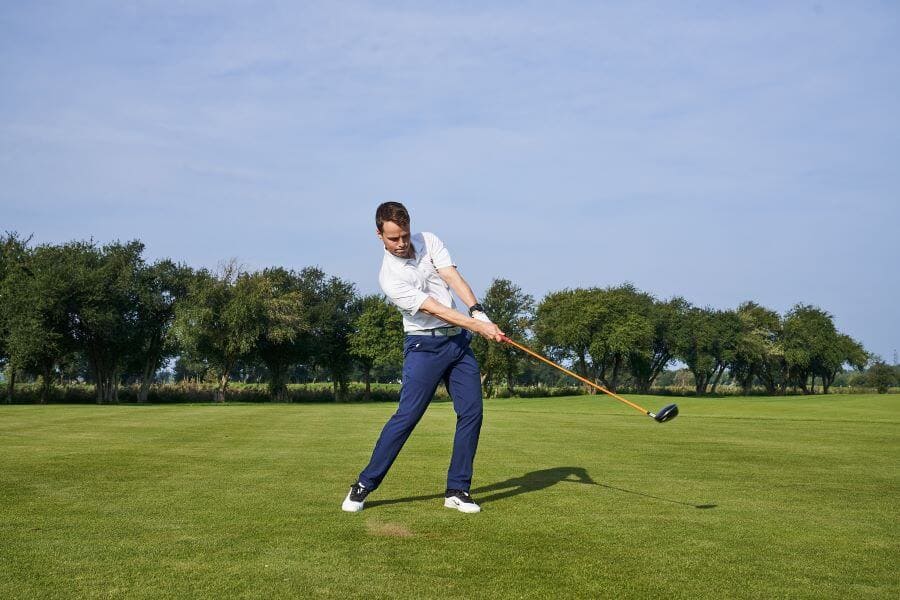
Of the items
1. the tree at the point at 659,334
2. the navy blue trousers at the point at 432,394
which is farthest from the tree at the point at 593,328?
the navy blue trousers at the point at 432,394

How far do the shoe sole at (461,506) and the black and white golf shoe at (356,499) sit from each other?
788 millimetres

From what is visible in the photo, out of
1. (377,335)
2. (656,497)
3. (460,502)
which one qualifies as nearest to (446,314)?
(460,502)

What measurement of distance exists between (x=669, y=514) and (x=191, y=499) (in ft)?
15.5

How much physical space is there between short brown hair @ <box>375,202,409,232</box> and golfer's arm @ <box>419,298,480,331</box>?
85cm

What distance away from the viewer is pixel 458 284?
816cm

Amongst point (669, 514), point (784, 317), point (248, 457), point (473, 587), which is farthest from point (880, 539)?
point (784, 317)

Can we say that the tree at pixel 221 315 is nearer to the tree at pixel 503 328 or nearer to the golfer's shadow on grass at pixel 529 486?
the tree at pixel 503 328

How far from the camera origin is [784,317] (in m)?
113

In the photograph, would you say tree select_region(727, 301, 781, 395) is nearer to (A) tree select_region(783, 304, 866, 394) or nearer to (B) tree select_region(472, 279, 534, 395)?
(A) tree select_region(783, 304, 866, 394)

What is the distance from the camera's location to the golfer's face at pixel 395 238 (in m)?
7.80

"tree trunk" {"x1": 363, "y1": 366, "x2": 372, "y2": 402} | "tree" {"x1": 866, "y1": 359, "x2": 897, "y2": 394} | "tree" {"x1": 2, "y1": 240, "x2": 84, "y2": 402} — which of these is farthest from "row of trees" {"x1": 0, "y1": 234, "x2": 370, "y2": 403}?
"tree" {"x1": 866, "y1": 359, "x2": 897, "y2": 394}

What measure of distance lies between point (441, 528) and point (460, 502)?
99 centimetres

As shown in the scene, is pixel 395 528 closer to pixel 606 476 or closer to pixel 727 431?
pixel 606 476

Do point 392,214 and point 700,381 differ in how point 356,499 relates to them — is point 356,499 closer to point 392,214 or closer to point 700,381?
point 392,214
